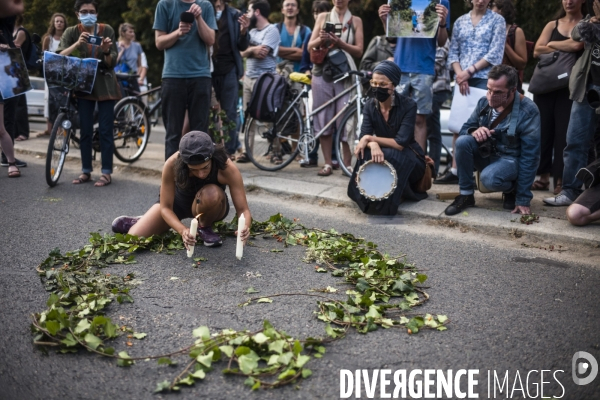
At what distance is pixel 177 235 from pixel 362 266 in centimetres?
161

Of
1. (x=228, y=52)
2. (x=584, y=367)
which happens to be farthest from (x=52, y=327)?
(x=228, y=52)

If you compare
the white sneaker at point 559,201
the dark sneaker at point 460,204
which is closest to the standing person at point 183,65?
the dark sneaker at point 460,204

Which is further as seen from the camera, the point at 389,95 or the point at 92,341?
the point at 389,95

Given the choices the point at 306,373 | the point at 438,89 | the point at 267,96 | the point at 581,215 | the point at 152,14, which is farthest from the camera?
the point at 152,14

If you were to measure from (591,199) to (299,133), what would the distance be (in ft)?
Result: 12.4

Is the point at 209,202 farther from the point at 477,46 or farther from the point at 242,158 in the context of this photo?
the point at 242,158

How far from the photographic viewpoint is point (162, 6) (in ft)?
24.2

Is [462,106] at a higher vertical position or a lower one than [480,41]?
lower

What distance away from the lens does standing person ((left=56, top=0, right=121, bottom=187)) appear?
7.84 meters

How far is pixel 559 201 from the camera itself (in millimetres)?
6891

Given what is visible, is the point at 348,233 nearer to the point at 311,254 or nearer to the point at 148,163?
the point at 311,254

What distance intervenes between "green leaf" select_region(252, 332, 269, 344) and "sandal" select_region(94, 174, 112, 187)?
16.6 ft

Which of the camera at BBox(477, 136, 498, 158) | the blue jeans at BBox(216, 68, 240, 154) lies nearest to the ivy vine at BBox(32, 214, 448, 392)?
the camera at BBox(477, 136, 498, 158)

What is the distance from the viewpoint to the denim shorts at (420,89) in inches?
305
